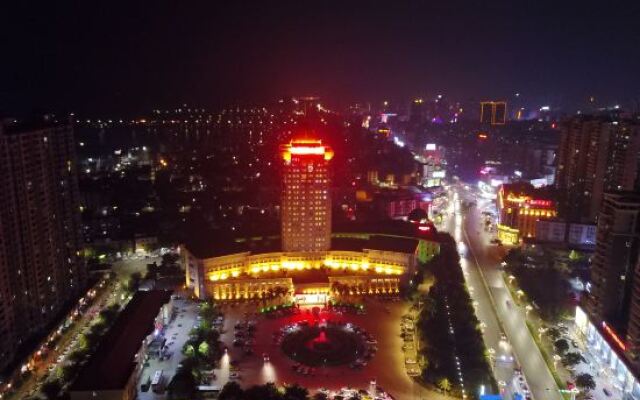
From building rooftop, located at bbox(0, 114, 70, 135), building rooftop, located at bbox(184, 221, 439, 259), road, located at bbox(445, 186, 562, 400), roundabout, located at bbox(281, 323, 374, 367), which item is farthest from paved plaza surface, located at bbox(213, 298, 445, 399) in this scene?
building rooftop, located at bbox(0, 114, 70, 135)

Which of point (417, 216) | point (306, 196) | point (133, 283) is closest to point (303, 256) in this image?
point (306, 196)

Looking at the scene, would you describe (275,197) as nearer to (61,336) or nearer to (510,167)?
(61,336)

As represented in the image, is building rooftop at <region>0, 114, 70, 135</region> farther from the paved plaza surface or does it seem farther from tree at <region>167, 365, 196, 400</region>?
Result: the paved plaza surface

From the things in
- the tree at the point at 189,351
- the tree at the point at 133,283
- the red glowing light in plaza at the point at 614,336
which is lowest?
the tree at the point at 189,351

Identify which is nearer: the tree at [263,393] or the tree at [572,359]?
the tree at [263,393]

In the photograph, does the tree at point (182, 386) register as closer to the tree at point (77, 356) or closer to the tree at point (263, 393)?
the tree at point (263, 393)

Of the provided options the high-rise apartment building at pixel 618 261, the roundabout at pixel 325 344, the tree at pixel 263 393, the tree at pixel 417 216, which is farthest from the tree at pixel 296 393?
the tree at pixel 417 216

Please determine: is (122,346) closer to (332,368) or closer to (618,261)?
(332,368)
